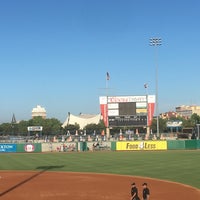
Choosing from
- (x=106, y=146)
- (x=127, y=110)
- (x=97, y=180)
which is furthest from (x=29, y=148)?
(x=97, y=180)

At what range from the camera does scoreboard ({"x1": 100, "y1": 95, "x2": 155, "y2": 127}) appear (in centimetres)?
7131

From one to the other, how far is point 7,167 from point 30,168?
314cm

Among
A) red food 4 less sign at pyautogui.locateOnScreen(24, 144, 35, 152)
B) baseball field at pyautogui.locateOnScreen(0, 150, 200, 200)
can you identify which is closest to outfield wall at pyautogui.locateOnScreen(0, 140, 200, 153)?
red food 4 less sign at pyautogui.locateOnScreen(24, 144, 35, 152)

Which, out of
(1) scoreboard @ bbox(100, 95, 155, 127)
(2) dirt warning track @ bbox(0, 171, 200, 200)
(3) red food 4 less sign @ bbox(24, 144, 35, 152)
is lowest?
(2) dirt warning track @ bbox(0, 171, 200, 200)

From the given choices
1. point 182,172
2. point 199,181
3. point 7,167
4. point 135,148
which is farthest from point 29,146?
point 199,181

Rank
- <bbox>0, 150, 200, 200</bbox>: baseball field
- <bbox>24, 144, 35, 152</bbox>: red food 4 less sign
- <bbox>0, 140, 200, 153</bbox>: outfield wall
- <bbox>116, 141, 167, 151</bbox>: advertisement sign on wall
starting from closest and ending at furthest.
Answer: <bbox>0, 150, 200, 200</bbox>: baseball field < <bbox>116, 141, 167, 151</bbox>: advertisement sign on wall < <bbox>0, 140, 200, 153</bbox>: outfield wall < <bbox>24, 144, 35, 152</bbox>: red food 4 less sign

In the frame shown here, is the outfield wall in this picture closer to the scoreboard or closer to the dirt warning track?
the scoreboard

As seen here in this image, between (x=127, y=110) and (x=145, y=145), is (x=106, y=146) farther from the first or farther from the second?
(x=127, y=110)

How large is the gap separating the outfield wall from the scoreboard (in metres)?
6.16

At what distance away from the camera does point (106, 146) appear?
219ft

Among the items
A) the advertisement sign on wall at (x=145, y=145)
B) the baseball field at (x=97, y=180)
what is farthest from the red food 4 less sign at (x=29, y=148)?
the baseball field at (x=97, y=180)

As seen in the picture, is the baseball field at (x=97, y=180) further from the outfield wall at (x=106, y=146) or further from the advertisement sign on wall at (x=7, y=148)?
the advertisement sign on wall at (x=7, y=148)

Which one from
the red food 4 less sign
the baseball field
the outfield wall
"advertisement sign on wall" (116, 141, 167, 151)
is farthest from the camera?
the red food 4 less sign

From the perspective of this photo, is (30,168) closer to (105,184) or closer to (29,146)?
(105,184)
